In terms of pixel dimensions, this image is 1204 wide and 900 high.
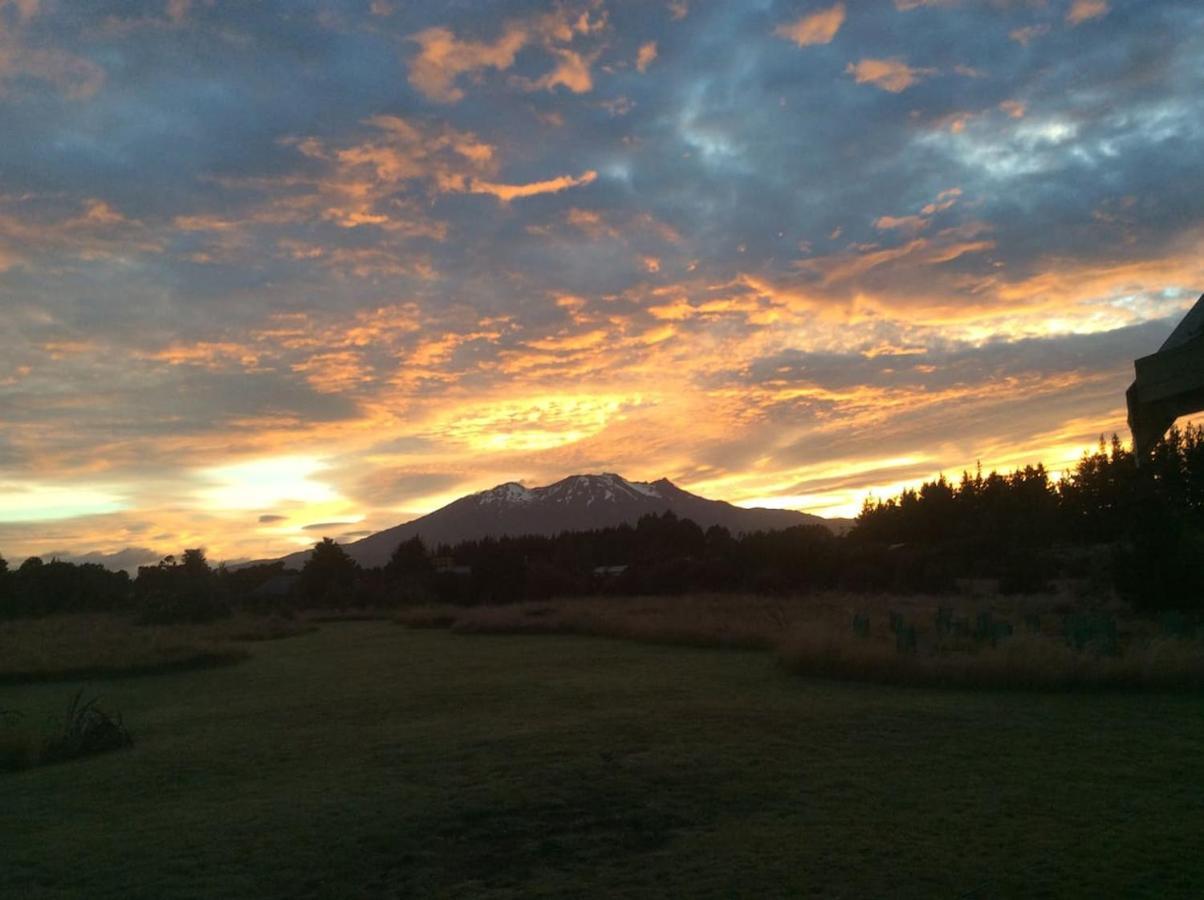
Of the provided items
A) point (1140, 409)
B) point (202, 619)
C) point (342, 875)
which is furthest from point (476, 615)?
point (1140, 409)

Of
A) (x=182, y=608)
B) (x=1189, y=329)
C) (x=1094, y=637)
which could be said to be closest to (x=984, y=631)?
(x=1094, y=637)

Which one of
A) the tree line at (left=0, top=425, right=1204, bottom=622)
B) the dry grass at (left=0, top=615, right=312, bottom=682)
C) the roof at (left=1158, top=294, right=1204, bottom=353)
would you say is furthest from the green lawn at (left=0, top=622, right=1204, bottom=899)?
the dry grass at (left=0, top=615, right=312, bottom=682)

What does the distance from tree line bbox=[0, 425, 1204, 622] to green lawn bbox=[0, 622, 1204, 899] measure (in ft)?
24.2

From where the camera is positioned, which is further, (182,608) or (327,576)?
(327,576)

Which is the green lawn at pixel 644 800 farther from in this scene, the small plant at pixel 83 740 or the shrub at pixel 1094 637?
the shrub at pixel 1094 637

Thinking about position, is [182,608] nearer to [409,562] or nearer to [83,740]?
[409,562]

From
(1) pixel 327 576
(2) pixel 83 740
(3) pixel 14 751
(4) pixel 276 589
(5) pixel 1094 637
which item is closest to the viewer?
(3) pixel 14 751

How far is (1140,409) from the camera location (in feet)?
7.63

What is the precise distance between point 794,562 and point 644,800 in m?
44.7

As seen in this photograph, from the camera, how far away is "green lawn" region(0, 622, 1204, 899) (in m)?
5.35

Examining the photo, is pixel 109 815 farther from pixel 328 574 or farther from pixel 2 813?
pixel 328 574

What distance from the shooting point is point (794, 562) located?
1986 inches

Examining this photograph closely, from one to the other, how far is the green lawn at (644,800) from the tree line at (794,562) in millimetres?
7370

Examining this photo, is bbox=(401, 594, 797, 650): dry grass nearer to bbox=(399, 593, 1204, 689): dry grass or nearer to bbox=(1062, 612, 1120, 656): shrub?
bbox=(399, 593, 1204, 689): dry grass
